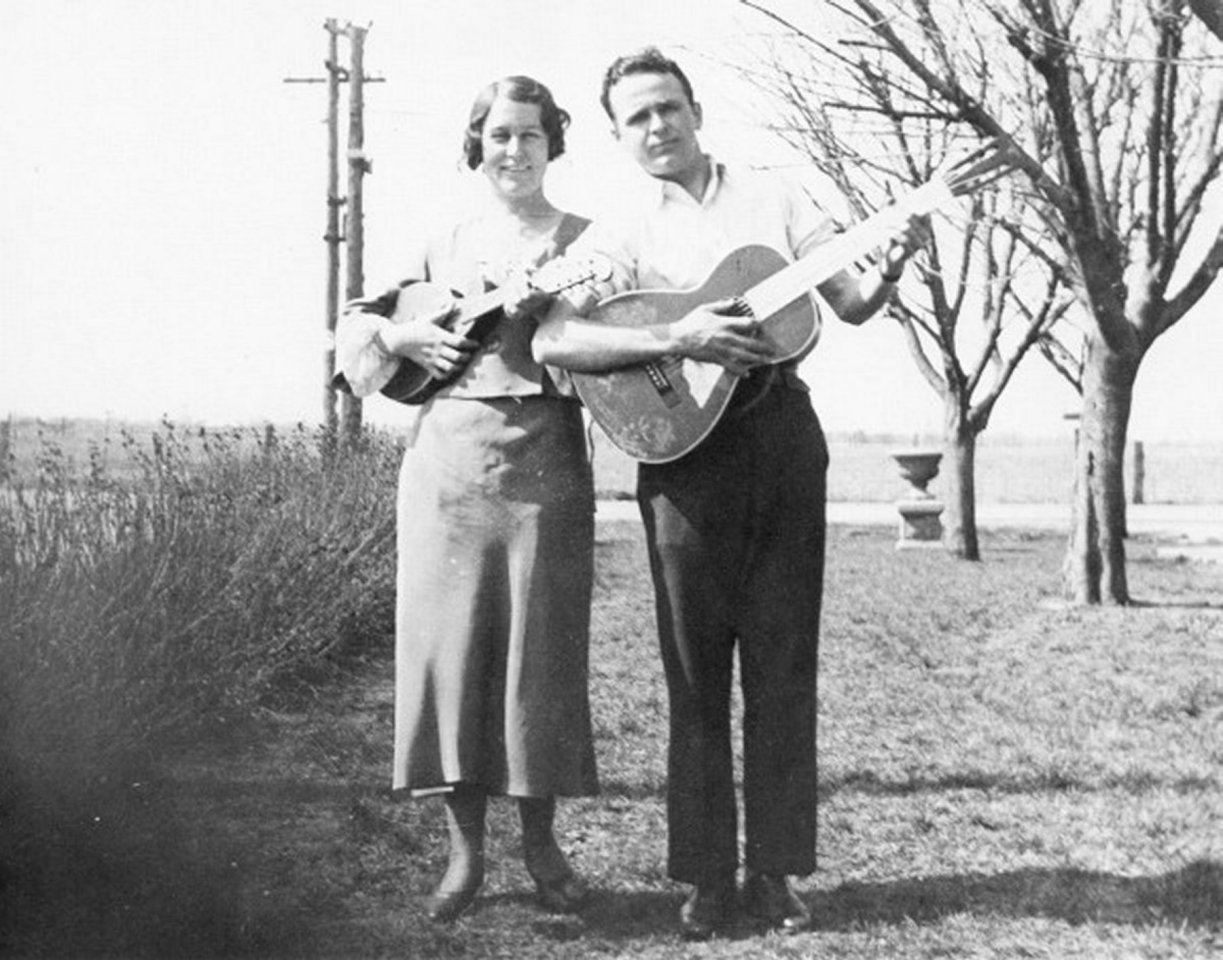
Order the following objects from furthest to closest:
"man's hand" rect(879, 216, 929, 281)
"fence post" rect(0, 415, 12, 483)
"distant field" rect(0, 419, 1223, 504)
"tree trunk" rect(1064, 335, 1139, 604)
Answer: "distant field" rect(0, 419, 1223, 504)
"tree trunk" rect(1064, 335, 1139, 604)
"fence post" rect(0, 415, 12, 483)
"man's hand" rect(879, 216, 929, 281)

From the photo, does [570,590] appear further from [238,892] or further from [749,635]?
[238,892]

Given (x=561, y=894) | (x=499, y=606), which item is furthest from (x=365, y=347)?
(x=561, y=894)

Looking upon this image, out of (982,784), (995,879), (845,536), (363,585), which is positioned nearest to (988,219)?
(363,585)

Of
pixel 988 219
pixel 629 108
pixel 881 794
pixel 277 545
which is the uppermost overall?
pixel 988 219

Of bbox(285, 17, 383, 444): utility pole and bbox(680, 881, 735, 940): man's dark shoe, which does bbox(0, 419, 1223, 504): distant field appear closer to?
bbox(285, 17, 383, 444): utility pole

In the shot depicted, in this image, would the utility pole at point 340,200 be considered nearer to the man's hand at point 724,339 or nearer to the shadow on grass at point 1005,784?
the shadow on grass at point 1005,784

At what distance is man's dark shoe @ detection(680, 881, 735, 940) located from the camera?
11.4 feet

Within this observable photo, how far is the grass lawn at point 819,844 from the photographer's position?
345 cm

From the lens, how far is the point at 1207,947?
331 centimetres

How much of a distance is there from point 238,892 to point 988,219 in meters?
7.38

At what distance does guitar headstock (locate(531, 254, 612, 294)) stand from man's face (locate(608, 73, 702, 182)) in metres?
0.26

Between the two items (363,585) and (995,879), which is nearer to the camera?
(995,879)

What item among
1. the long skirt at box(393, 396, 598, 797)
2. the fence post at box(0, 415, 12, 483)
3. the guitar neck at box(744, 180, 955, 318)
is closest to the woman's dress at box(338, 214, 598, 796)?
the long skirt at box(393, 396, 598, 797)

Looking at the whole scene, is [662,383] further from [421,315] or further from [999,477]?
[999,477]
